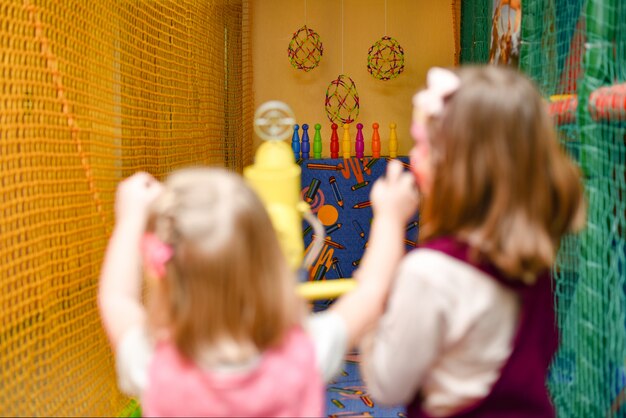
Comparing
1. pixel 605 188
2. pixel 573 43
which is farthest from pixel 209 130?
pixel 605 188

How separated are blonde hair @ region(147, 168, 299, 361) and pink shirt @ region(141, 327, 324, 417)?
0.10 ft

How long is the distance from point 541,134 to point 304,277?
0.45 meters

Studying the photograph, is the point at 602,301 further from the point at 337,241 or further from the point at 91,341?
the point at 337,241

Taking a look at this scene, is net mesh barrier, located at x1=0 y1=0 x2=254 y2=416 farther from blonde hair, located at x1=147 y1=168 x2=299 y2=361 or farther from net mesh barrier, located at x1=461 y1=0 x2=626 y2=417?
net mesh barrier, located at x1=461 y1=0 x2=626 y2=417

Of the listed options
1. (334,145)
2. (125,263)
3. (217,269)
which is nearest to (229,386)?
(217,269)

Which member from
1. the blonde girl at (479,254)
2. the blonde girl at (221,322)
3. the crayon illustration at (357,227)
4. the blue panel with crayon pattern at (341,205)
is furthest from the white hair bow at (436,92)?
the crayon illustration at (357,227)

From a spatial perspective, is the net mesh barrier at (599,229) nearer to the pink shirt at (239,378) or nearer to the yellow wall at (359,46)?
the pink shirt at (239,378)

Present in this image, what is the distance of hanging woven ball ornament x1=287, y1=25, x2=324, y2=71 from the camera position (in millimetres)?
4055

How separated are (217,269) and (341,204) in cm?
297

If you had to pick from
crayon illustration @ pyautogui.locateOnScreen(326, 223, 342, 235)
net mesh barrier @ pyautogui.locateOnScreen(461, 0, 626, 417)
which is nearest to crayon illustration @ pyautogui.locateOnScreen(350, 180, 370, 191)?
crayon illustration @ pyautogui.locateOnScreen(326, 223, 342, 235)

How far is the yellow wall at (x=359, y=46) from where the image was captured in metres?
4.24

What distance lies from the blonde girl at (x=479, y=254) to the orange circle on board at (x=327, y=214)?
2.81m

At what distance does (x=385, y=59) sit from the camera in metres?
4.16

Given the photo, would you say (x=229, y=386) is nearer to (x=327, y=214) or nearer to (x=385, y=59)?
(x=327, y=214)
